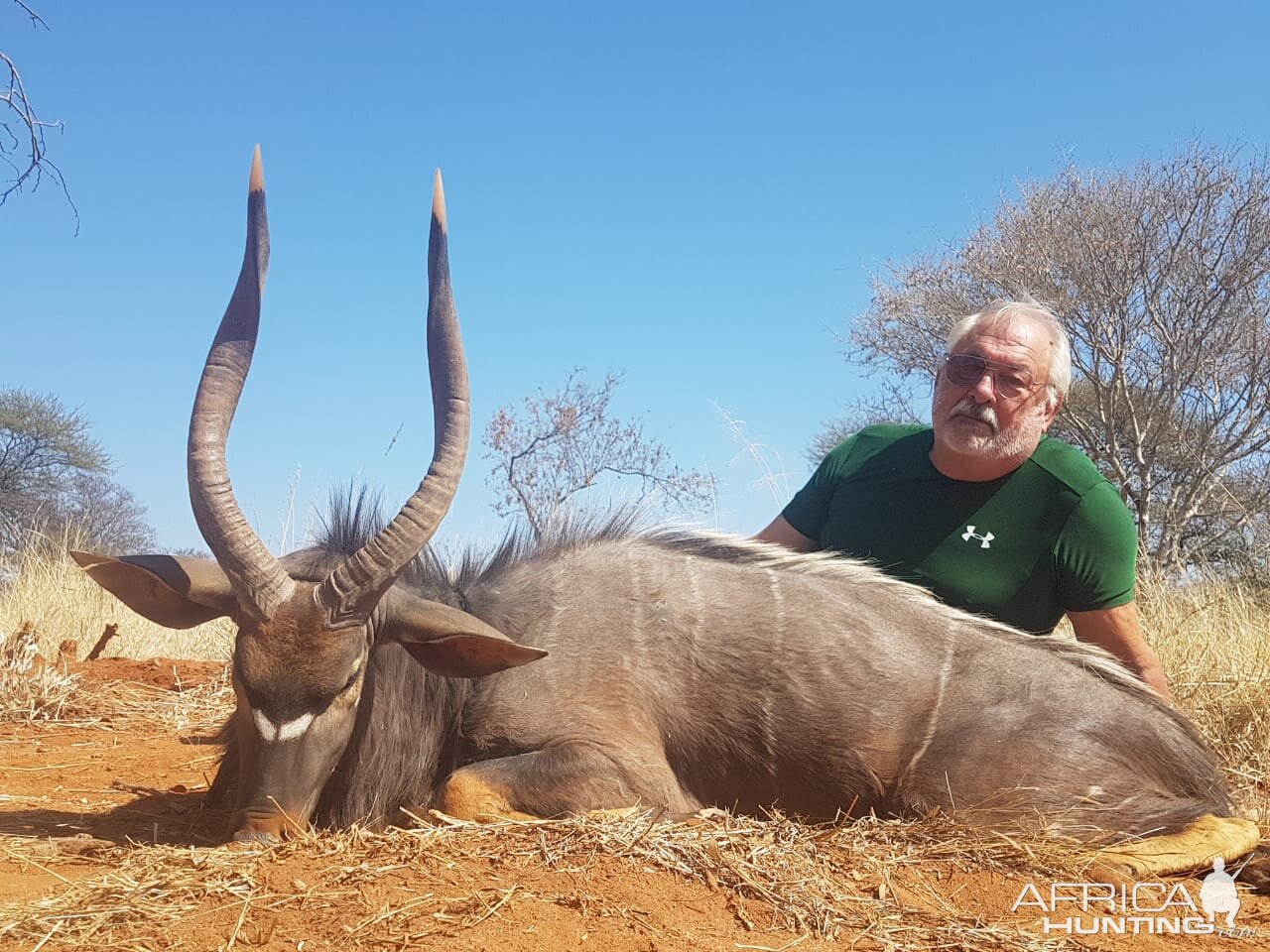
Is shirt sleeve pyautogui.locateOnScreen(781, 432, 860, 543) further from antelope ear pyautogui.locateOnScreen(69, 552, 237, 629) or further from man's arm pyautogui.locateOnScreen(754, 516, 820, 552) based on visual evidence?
antelope ear pyautogui.locateOnScreen(69, 552, 237, 629)

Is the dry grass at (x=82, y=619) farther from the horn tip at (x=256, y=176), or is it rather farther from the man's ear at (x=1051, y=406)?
the man's ear at (x=1051, y=406)

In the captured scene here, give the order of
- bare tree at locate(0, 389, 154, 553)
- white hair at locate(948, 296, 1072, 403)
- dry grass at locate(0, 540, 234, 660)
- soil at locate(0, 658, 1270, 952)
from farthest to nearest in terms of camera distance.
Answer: bare tree at locate(0, 389, 154, 553)
dry grass at locate(0, 540, 234, 660)
white hair at locate(948, 296, 1072, 403)
soil at locate(0, 658, 1270, 952)

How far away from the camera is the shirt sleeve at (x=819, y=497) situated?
4723 millimetres

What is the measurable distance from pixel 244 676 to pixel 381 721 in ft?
1.72

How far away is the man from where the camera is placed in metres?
4.05

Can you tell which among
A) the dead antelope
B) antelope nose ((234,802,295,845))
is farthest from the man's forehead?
antelope nose ((234,802,295,845))

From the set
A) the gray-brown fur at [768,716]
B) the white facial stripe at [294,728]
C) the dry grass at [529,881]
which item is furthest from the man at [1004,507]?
the white facial stripe at [294,728]

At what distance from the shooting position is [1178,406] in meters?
15.2

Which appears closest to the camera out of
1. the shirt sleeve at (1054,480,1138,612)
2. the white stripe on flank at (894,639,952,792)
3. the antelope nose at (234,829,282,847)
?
the antelope nose at (234,829,282,847)

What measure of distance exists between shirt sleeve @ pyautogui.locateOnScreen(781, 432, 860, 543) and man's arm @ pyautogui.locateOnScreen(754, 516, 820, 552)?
2 centimetres

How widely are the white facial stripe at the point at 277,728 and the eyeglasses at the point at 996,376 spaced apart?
8.94ft

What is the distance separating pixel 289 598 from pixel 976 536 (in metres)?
2.44

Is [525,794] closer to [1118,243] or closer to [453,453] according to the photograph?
[453,453]

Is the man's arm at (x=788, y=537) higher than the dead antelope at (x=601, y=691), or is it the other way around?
the man's arm at (x=788, y=537)
